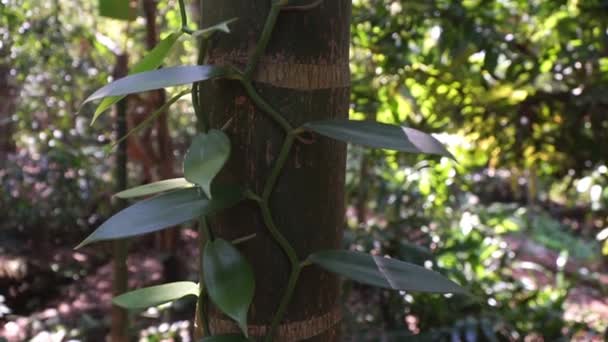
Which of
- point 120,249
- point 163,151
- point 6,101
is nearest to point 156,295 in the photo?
point 120,249

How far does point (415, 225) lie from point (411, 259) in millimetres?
198

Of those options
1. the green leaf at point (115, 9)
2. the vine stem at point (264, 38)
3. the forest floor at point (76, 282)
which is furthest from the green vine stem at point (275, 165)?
the forest floor at point (76, 282)

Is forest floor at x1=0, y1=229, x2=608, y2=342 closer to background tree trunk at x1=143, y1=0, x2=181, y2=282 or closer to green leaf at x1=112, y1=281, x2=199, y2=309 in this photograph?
background tree trunk at x1=143, y1=0, x2=181, y2=282

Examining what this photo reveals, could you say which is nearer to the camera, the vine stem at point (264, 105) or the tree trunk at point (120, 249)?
the vine stem at point (264, 105)

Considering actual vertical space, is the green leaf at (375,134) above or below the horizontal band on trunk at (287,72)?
below

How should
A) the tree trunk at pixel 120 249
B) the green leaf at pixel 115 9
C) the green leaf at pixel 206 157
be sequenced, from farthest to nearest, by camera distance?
the tree trunk at pixel 120 249, the green leaf at pixel 115 9, the green leaf at pixel 206 157

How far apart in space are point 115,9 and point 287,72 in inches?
5.5

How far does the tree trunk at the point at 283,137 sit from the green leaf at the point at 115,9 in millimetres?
75

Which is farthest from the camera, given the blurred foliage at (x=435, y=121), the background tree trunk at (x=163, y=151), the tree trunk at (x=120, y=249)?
the background tree trunk at (x=163, y=151)

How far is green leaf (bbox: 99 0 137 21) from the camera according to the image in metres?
0.37

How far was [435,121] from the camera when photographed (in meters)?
1.19

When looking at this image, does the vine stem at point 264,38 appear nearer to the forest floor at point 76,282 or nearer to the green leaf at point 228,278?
the green leaf at point 228,278

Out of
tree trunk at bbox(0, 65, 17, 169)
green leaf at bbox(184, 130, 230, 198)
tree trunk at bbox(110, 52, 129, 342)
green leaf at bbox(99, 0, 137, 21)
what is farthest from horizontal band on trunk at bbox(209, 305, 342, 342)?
tree trunk at bbox(0, 65, 17, 169)

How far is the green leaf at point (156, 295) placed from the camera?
342 millimetres
